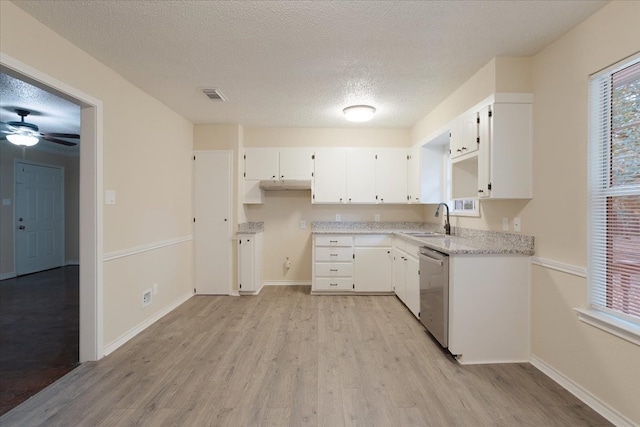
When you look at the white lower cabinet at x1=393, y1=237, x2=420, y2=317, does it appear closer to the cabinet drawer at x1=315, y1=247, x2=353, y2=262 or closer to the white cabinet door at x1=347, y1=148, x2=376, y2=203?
the cabinet drawer at x1=315, y1=247, x2=353, y2=262

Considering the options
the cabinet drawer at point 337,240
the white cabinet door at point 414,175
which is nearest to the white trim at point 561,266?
the white cabinet door at point 414,175

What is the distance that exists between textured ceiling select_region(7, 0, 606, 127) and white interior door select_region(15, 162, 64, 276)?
442 centimetres

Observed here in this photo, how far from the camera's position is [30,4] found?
1757mm

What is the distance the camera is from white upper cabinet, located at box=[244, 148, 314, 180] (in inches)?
170

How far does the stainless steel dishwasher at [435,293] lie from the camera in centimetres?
237

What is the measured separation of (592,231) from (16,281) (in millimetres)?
7613

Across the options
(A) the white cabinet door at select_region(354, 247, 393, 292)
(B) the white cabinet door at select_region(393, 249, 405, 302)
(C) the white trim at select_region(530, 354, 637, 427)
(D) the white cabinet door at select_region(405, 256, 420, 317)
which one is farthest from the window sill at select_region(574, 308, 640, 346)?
(A) the white cabinet door at select_region(354, 247, 393, 292)

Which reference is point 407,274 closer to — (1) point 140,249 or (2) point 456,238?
(2) point 456,238

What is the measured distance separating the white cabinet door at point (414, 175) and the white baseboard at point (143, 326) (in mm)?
3487

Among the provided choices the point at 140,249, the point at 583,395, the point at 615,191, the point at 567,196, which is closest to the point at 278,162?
the point at 140,249

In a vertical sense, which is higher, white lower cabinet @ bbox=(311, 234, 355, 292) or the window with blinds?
the window with blinds

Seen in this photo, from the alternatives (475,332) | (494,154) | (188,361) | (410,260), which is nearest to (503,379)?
(475,332)

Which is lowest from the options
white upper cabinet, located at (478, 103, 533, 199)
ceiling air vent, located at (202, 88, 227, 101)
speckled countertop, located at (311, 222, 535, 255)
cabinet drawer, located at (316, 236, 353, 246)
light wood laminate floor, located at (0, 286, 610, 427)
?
light wood laminate floor, located at (0, 286, 610, 427)

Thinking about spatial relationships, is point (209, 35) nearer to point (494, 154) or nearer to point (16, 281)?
point (494, 154)
